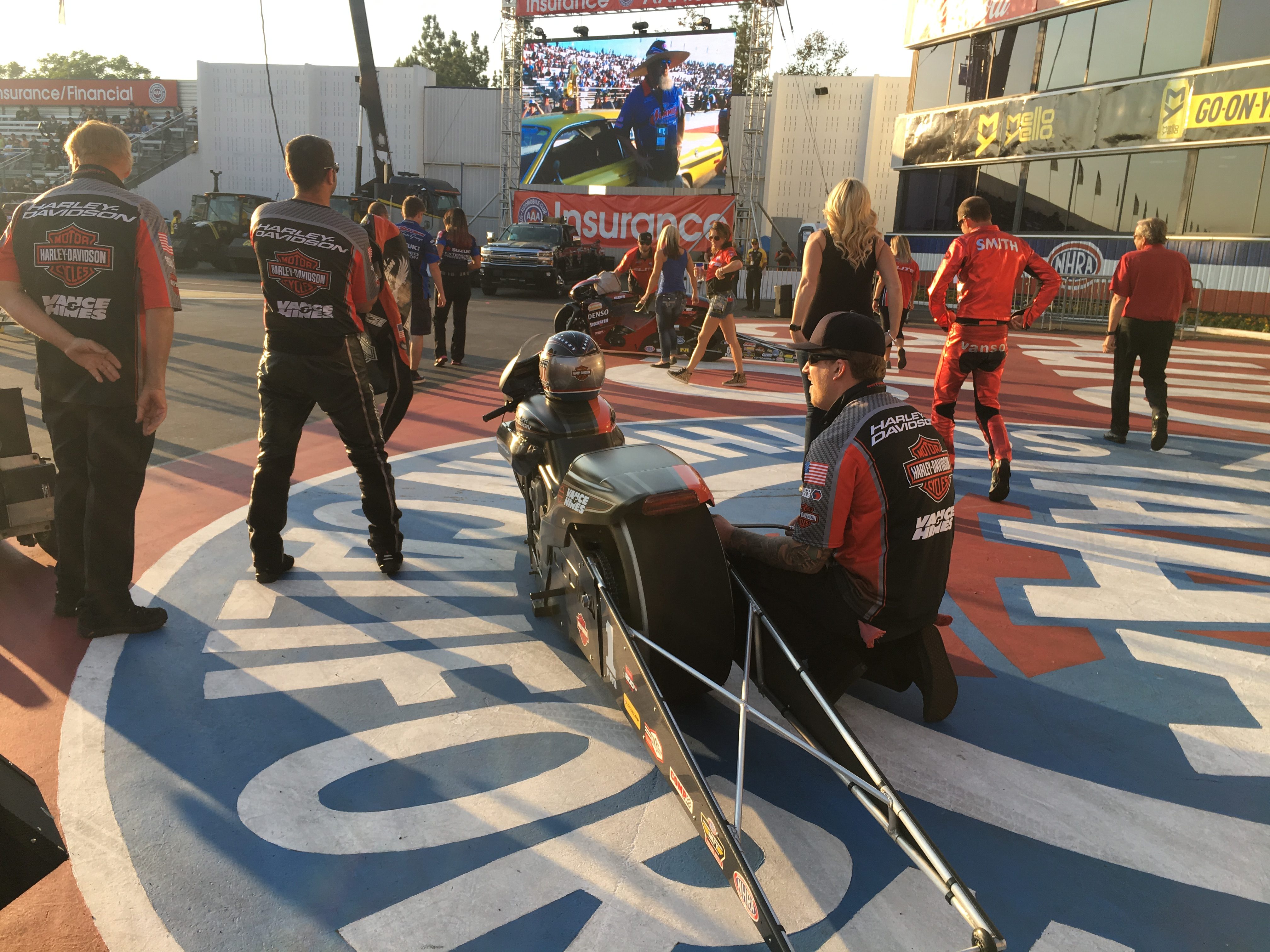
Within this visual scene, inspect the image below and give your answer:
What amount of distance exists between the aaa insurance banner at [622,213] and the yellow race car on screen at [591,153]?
1.48 meters

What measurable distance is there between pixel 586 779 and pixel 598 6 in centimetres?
2910

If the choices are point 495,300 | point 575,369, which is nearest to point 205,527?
point 575,369

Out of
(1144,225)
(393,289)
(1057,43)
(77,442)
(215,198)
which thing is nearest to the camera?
(77,442)

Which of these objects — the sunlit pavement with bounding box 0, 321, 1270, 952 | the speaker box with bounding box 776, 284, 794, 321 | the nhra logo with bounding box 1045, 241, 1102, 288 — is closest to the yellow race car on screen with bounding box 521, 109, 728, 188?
the speaker box with bounding box 776, 284, 794, 321

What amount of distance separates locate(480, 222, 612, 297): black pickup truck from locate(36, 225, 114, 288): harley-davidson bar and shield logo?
17465 mm

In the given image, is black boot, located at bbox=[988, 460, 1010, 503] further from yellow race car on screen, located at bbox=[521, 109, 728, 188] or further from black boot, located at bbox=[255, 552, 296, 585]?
yellow race car on screen, located at bbox=[521, 109, 728, 188]

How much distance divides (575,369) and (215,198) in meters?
24.0

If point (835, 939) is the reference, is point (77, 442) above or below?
above

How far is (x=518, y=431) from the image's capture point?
408 cm

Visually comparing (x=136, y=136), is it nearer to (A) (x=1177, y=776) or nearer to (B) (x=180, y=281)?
(B) (x=180, y=281)

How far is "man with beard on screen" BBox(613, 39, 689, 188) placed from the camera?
27188 millimetres

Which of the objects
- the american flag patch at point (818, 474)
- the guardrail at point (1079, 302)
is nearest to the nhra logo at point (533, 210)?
the guardrail at point (1079, 302)

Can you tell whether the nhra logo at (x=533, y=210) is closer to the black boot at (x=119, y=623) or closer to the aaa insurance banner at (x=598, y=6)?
the aaa insurance banner at (x=598, y=6)

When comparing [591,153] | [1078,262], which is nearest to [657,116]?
[591,153]
